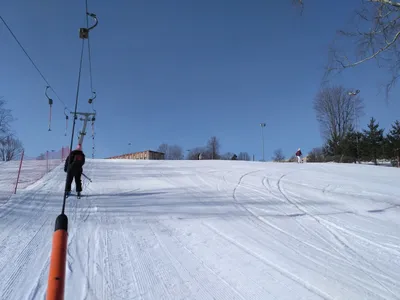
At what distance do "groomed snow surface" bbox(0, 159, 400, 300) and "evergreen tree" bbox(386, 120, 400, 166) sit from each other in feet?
108

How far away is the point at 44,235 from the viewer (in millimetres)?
5074

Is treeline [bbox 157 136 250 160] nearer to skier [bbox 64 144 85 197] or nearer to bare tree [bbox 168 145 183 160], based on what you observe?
bare tree [bbox 168 145 183 160]

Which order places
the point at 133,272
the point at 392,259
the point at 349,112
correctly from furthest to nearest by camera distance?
the point at 349,112
the point at 392,259
the point at 133,272

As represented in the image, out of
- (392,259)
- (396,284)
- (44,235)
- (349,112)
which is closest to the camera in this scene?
(396,284)

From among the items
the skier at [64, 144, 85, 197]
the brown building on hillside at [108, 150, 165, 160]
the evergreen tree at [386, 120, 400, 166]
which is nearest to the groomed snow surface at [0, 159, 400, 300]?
the skier at [64, 144, 85, 197]

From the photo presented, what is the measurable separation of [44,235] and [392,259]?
19.5 ft

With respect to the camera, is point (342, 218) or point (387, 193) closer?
point (342, 218)

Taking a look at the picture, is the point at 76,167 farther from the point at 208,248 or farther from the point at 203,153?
the point at 203,153

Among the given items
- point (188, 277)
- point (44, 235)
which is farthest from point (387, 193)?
point (44, 235)

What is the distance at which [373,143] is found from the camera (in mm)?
40969

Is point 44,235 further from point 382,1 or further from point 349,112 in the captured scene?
point 349,112

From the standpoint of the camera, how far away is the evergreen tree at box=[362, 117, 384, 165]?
3866cm

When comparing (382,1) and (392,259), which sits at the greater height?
(382,1)

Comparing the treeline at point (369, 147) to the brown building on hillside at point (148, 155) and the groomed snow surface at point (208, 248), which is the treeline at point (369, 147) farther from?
the brown building on hillside at point (148, 155)
